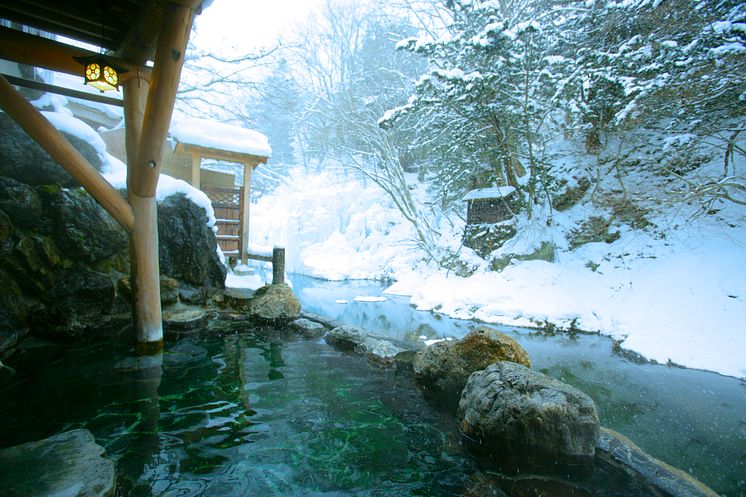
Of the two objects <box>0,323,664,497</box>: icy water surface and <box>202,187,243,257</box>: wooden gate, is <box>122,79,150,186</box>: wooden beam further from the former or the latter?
<box>202,187,243,257</box>: wooden gate

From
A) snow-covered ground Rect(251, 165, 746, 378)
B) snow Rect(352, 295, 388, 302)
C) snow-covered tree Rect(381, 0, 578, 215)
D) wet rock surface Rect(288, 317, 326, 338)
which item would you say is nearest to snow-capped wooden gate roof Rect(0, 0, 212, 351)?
wet rock surface Rect(288, 317, 326, 338)

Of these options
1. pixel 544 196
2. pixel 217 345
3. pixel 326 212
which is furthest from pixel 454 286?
pixel 326 212

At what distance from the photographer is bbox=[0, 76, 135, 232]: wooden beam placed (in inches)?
139

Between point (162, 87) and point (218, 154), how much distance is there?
561cm

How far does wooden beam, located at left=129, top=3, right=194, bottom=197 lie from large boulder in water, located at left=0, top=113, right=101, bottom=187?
2.75 m

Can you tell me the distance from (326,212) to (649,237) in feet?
51.3

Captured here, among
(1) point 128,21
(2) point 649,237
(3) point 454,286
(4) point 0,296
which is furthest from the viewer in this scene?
(3) point 454,286

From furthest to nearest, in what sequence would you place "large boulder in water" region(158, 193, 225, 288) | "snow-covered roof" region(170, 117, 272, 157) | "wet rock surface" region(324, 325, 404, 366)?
"snow-covered roof" region(170, 117, 272, 157)
"large boulder in water" region(158, 193, 225, 288)
"wet rock surface" region(324, 325, 404, 366)

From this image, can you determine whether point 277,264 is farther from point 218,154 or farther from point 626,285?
point 626,285

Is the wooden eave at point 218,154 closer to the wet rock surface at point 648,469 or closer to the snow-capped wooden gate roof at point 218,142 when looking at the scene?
the snow-capped wooden gate roof at point 218,142

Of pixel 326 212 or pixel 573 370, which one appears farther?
pixel 326 212

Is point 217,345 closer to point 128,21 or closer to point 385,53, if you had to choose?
point 128,21

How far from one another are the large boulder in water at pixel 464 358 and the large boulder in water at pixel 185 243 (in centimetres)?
476

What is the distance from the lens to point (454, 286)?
10117mm
